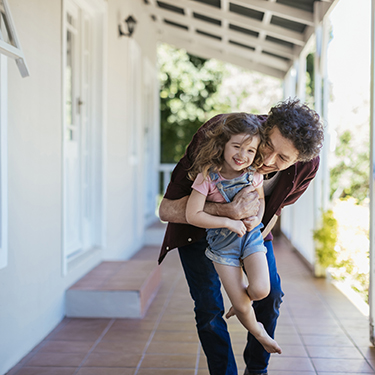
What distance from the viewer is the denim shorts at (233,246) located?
6.01 ft

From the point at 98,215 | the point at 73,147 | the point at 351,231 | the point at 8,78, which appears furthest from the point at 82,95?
the point at 351,231

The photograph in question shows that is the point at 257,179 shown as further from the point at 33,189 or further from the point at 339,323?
the point at 339,323

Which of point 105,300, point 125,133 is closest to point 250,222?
point 105,300

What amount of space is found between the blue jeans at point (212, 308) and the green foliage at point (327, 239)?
95.7 inches

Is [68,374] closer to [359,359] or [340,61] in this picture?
[359,359]

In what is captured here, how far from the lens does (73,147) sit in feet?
12.6

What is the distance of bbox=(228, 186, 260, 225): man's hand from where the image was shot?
1.81m

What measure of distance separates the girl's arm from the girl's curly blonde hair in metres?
0.11

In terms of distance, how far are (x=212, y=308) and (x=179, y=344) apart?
38.0 inches

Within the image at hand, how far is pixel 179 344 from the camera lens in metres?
2.82

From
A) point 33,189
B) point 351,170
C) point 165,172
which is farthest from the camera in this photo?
point 165,172

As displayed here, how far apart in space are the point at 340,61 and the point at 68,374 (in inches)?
138

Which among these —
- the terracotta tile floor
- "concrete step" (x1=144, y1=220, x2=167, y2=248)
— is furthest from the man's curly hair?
"concrete step" (x1=144, y1=220, x2=167, y2=248)

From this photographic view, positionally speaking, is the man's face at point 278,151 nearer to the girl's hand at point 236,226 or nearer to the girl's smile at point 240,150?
the girl's smile at point 240,150
